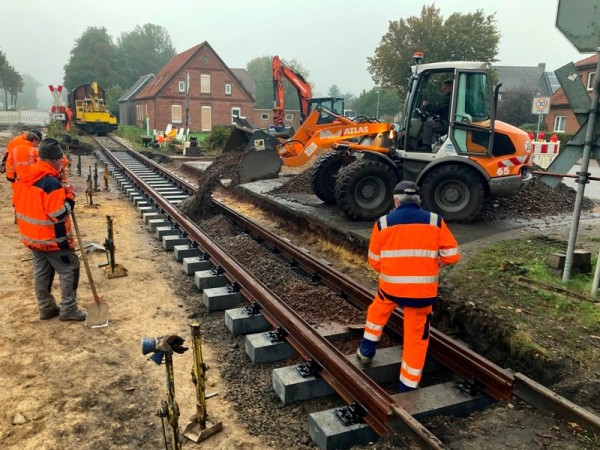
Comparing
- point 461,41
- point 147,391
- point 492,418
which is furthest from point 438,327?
point 461,41

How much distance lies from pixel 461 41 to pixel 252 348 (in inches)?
1894

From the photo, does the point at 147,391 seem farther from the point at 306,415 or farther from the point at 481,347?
the point at 481,347

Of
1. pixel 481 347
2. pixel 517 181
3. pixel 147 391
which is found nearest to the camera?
pixel 147 391

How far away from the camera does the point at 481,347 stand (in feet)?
15.6

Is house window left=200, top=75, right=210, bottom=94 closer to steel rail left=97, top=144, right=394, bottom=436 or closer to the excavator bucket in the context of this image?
the excavator bucket

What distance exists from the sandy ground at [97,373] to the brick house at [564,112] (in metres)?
37.4

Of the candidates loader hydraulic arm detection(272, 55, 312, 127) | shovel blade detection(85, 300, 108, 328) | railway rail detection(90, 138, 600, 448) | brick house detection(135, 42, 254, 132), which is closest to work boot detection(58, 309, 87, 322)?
shovel blade detection(85, 300, 108, 328)

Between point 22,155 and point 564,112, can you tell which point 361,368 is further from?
point 564,112

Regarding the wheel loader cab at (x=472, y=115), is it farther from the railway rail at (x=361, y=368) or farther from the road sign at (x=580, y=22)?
the railway rail at (x=361, y=368)

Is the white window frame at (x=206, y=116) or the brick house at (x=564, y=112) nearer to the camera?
the brick house at (x=564, y=112)

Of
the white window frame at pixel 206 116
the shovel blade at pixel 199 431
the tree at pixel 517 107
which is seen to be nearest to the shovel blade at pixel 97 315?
the shovel blade at pixel 199 431

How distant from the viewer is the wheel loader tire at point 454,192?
8.43m

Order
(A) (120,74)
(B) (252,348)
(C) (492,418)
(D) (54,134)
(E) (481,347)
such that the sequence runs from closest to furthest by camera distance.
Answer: (C) (492,418)
(B) (252,348)
(E) (481,347)
(D) (54,134)
(A) (120,74)

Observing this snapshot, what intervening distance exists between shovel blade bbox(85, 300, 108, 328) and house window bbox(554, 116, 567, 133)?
130 ft
